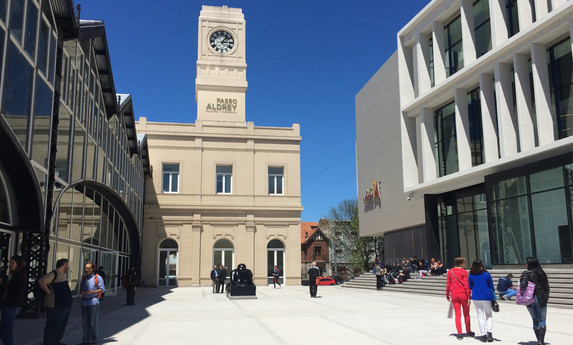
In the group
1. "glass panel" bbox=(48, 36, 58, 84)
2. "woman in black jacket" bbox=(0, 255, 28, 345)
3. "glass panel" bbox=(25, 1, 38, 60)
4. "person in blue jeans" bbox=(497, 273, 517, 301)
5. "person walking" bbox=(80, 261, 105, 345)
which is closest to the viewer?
"woman in black jacket" bbox=(0, 255, 28, 345)

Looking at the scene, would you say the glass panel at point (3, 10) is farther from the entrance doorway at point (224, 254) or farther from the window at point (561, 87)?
the entrance doorway at point (224, 254)

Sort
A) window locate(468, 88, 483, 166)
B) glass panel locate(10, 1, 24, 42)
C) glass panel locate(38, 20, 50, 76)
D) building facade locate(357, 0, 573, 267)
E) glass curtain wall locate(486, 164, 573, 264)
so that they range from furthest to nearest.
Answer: window locate(468, 88, 483, 166) < building facade locate(357, 0, 573, 267) < glass curtain wall locate(486, 164, 573, 264) < glass panel locate(38, 20, 50, 76) < glass panel locate(10, 1, 24, 42)

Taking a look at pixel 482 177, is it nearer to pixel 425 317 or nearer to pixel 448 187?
pixel 448 187

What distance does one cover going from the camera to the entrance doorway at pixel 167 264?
37.7 m

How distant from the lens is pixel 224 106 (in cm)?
4269

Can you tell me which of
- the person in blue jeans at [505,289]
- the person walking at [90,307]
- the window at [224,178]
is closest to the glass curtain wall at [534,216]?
the person in blue jeans at [505,289]

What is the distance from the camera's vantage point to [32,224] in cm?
1377

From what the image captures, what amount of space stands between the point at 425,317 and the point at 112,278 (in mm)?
18325

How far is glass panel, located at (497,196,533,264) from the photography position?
22.2 m

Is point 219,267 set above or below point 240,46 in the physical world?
below

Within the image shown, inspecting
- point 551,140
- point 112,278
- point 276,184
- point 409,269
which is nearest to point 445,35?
point 551,140

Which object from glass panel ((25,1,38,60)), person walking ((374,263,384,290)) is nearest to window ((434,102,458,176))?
person walking ((374,263,384,290))

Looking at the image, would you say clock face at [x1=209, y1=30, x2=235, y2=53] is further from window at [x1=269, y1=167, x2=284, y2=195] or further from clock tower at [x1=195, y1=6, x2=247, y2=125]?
window at [x1=269, y1=167, x2=284, y2=195]

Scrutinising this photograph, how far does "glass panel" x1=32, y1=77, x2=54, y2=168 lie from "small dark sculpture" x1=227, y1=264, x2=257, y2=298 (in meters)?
11.2
